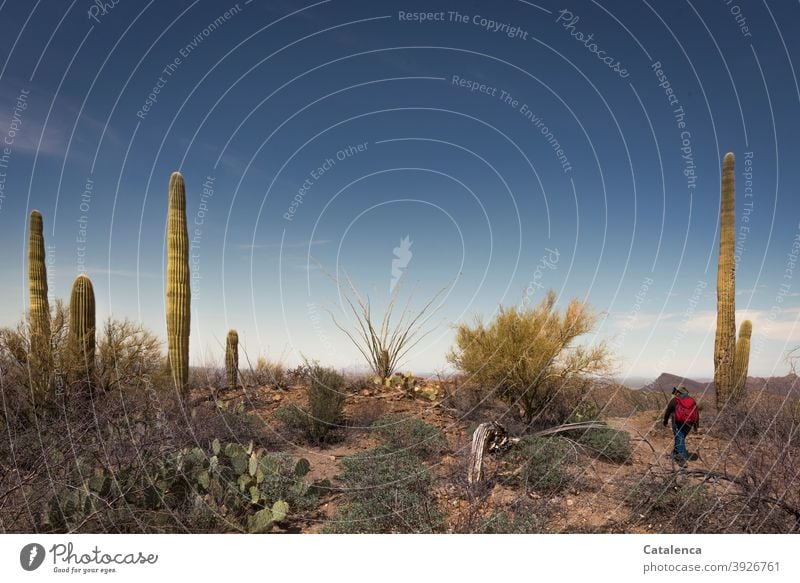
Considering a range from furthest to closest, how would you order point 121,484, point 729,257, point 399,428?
point 729,257
point 399,428
point 121,484

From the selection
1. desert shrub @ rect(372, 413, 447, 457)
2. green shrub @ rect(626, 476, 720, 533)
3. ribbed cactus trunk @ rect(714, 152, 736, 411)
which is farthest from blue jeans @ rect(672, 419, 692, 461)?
ribbed cactus trunk @ rect(714, 152, 736, 411)

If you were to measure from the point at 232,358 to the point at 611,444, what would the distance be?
10.4 metres

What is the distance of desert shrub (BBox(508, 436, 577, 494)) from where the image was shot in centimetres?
732

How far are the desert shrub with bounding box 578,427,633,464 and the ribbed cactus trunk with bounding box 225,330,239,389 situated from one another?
9.67 meters

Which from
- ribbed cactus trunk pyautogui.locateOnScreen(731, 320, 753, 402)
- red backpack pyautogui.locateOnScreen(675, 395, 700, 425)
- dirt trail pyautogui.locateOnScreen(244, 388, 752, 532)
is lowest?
dirt trail pyautogui.locateOnScreen(244, 388, 752, 532)

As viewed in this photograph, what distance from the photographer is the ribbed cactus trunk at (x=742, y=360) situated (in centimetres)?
1318

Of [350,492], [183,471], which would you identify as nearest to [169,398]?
[183,471]

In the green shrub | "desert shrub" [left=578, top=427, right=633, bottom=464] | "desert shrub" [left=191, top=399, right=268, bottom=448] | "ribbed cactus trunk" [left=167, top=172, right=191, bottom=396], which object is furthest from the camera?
"ribbed cactus trunk" [left=167, top=172, right=191, bottom=396]

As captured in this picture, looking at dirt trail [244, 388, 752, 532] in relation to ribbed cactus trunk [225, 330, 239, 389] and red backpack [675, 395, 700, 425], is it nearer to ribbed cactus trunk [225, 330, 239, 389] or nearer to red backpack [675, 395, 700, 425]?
red backpack [675, 395, 700, 425]

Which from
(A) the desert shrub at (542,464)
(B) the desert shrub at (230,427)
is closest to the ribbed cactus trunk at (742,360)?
Result: (A) the desert shrub at (542,464)

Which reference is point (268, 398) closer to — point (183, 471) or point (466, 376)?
point (466, 376)
